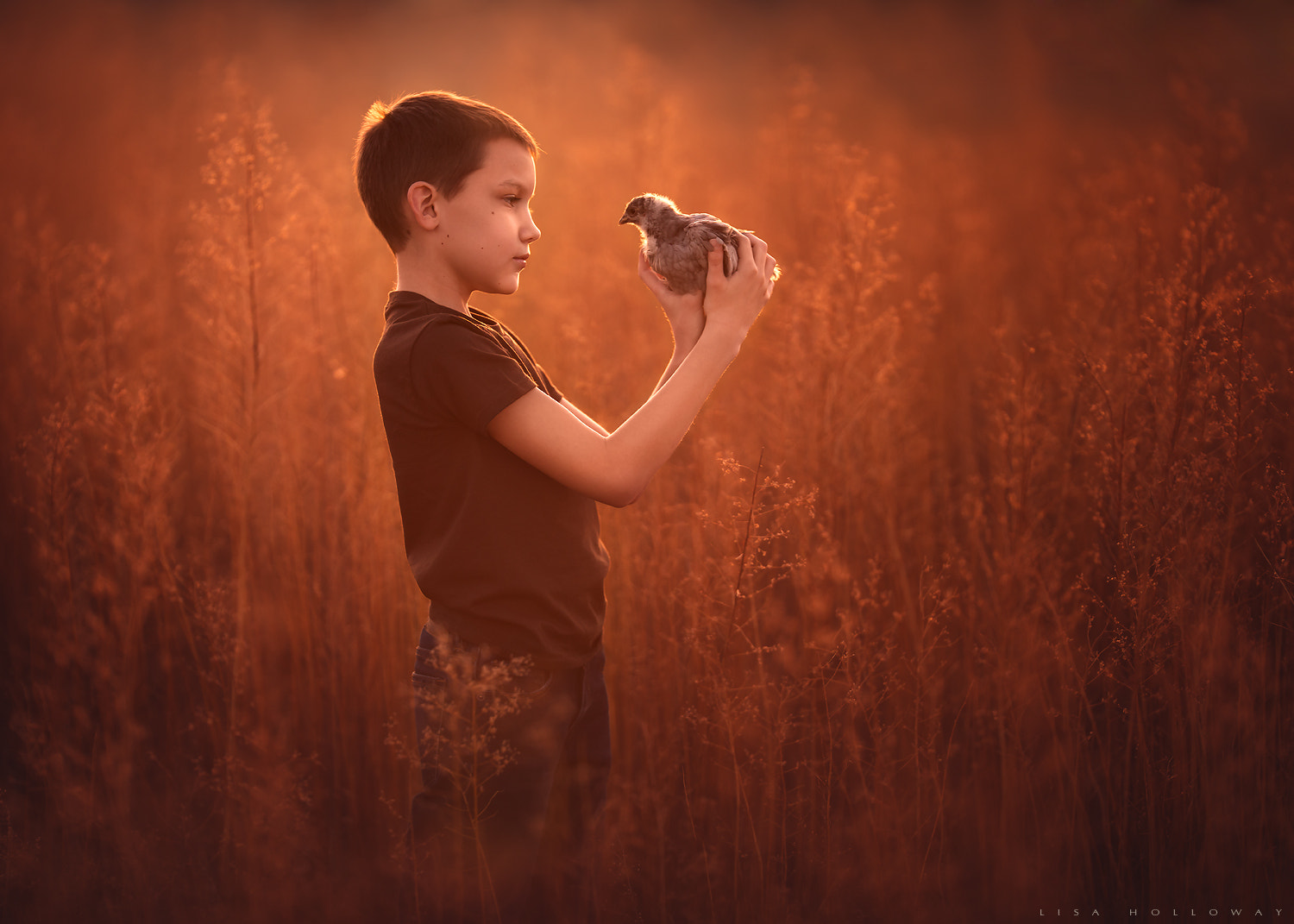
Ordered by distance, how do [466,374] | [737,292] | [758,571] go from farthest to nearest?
1. [758,571]
2. [737,292]
3. [466,374]

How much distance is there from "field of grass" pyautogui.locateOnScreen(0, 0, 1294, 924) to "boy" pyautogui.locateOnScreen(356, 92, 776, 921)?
200 millimetres

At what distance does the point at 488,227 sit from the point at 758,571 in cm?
80

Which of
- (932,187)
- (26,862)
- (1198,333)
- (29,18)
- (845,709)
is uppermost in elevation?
(29,18)

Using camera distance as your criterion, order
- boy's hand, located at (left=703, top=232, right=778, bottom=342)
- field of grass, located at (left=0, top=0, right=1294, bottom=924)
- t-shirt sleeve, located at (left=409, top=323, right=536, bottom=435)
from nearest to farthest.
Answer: t-shirt sleeve, located at (left=409, top=323, right=536, bottom=435), boy's hand, located at (left=703, top=232, right=778, bottom=342), field of grass, located at (left=0, top=0, right=1294, bottom=924)

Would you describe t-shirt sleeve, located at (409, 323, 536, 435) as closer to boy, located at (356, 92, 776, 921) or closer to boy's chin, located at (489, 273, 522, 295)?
boy, located at (356, 92, 776, 921)

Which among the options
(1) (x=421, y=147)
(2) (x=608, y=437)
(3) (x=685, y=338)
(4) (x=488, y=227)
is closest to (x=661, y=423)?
(2) (x=608, y=437)

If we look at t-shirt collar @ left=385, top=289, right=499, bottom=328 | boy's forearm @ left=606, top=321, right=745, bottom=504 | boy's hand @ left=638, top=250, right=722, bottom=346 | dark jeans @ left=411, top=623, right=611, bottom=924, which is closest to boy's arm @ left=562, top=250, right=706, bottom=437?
boy's hand @ left=638, top=250, right=722, bottom=346

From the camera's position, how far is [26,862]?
1.57m

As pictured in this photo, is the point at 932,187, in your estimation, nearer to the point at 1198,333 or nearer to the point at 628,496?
the point at 1198,333

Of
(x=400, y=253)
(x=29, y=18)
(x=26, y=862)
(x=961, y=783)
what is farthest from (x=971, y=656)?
(x=29, y=18)

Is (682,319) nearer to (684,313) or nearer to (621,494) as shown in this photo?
(684,313)

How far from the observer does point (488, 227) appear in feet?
3.79

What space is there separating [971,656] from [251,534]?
2.03m

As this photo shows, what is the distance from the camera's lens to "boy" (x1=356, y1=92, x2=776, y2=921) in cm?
106
